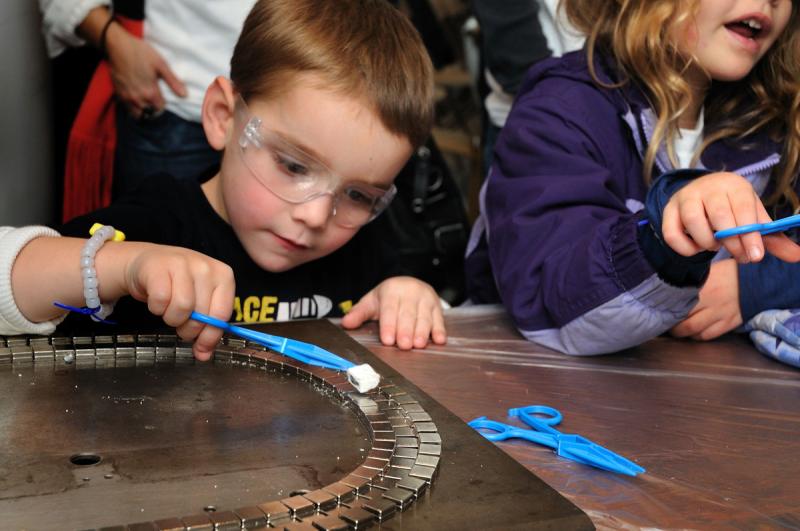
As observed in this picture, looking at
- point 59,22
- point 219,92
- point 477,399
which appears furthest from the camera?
point 59,22

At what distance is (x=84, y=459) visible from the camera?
684 millimetres

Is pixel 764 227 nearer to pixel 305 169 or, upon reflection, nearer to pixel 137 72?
pixel 305 169

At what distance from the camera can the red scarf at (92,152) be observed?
1753 millimetres

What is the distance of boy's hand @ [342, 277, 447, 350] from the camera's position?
3.68 feet

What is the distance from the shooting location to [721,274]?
50.8 inches

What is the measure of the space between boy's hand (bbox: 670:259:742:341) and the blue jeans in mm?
882

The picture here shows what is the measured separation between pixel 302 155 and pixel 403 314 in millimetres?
251

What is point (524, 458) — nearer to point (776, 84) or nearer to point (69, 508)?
point (69, 508)

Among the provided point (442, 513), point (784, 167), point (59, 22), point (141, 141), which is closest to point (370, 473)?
point (442, 513)

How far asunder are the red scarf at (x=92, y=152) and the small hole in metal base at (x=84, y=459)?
3.73ft

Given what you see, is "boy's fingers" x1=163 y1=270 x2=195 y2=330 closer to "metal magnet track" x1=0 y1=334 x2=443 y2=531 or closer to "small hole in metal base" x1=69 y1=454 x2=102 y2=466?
"metal magnet track" x1=0 y1=334 x2=443 y2=531

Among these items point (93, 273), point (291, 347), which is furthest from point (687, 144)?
point (93, 273)

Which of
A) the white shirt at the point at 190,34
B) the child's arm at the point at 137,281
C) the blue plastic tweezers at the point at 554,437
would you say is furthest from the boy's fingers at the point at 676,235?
the white shirt at the point at 190,34

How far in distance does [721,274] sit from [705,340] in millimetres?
101
